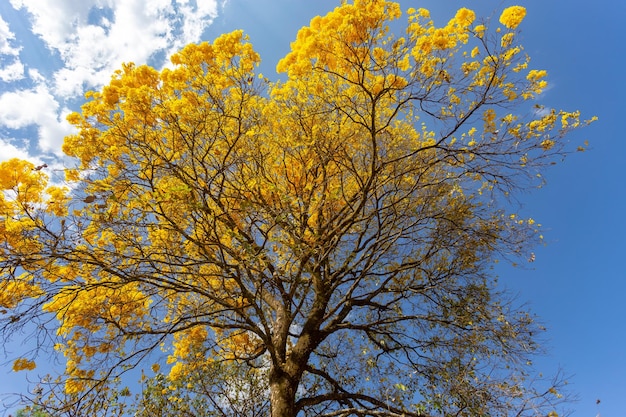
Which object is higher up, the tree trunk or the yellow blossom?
the yellow blossom

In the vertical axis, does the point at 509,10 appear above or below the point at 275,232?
above

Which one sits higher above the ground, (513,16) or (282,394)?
(513,16)

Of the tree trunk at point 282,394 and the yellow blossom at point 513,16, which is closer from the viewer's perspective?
the yellow blossom at point 513,16

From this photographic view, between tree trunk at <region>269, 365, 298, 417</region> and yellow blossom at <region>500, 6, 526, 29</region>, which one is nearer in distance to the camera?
yellow blossom at <region>500, 6, 526, 29</region>

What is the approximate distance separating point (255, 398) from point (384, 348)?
269 cm

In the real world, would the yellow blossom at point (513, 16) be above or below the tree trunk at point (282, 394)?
above

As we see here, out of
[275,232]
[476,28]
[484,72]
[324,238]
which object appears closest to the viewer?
[476,28]

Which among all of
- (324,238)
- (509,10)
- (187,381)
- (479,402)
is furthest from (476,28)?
(187,381)

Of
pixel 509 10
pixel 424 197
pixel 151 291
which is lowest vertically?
pixel 151 291

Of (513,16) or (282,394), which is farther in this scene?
(282,394)

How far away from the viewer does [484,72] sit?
4.56 m

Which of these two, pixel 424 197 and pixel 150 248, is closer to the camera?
pixel 150 248

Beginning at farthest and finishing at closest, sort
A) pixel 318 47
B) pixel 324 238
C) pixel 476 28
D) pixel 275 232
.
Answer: pixel 275 232, pixel 324 238, pixel 318 47, pixel 476 28

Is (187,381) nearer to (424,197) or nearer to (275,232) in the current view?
(275,232)
